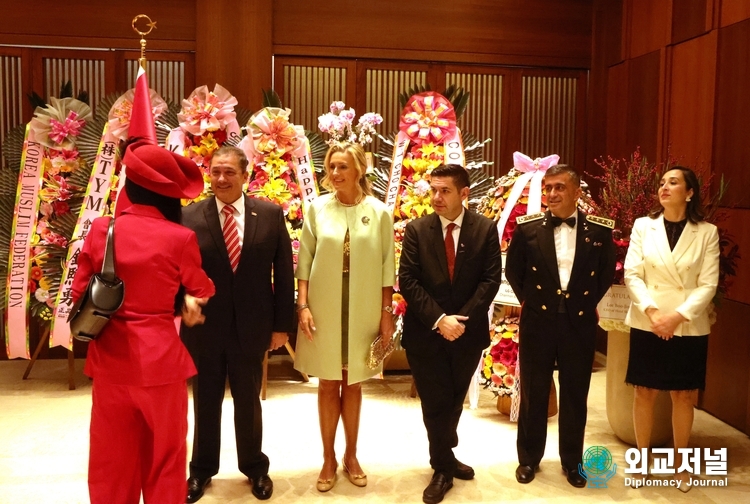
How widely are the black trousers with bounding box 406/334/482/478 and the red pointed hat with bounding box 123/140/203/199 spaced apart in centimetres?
136

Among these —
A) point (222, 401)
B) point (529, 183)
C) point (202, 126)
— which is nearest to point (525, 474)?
point (222, 401)

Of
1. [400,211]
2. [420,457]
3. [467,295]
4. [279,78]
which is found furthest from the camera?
[279,78]

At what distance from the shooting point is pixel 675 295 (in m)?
3.66

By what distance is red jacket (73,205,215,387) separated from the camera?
8.50ft

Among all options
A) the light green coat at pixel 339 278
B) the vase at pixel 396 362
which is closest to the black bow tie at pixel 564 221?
the light green coat at pixel 339 278

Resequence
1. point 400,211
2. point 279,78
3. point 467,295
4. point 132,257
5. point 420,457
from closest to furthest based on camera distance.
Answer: point 132,257 → point 467,295 → point 420,457 → point 400,211 → point 279,78

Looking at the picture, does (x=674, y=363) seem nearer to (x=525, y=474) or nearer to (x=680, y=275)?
(x=680, y=275)

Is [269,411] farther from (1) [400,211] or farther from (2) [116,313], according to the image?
(2) [116,313]

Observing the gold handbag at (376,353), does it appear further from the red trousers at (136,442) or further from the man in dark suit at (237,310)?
the red trousers at (136,442)

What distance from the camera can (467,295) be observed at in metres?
3.44

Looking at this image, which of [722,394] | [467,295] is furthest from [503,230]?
[722,394]

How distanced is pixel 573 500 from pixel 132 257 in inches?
86.9

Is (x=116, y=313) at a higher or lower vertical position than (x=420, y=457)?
higher

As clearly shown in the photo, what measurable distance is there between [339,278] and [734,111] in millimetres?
2774
